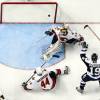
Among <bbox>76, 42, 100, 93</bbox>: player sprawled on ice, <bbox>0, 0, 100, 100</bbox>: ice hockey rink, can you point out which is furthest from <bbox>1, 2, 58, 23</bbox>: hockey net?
<bbox>76, 42, 100, 93</bbox>: player sprawled on ice

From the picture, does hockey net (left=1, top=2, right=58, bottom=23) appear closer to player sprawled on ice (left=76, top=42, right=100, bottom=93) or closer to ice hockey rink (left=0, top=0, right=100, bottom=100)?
ice hockey rink (left=0, top=0, right=100, bottom=100)

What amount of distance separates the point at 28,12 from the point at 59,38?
0.30 m

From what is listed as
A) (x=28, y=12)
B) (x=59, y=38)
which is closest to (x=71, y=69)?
(x=59, y=38)

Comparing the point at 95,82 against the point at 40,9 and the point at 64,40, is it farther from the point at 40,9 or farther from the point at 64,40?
the point at 40,9

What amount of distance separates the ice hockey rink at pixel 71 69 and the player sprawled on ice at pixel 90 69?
60mm

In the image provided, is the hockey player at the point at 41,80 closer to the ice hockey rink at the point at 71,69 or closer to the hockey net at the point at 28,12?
the ice hockey rink at the point at 71,69

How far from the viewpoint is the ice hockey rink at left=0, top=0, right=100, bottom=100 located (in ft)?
8.57

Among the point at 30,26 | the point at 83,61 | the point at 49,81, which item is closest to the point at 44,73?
the point at 49,81

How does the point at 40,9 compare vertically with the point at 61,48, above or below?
above

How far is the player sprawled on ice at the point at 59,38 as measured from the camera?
9.11 feet

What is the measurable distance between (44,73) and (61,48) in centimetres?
32

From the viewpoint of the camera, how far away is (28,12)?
117 inches

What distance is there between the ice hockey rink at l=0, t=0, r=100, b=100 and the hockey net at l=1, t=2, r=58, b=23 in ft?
0.19

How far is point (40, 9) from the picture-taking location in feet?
9.71
